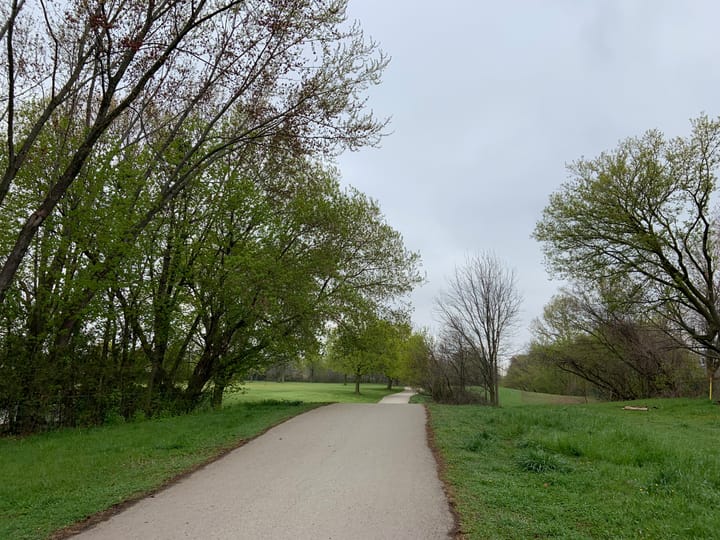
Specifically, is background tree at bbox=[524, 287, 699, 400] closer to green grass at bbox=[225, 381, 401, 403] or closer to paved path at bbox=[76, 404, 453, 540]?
green grass at bbox=[225, 381, 401, 403]

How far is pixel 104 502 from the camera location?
5.46 m

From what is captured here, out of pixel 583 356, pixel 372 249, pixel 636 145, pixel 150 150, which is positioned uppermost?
pixel 636 145

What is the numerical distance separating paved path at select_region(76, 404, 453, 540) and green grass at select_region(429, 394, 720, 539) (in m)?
0.56

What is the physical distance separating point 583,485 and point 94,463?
26.0 ft

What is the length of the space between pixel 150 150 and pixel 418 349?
2061cm

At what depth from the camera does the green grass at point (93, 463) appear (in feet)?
17.4

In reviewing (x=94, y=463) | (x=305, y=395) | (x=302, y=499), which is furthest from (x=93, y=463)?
(x=305, y=395)

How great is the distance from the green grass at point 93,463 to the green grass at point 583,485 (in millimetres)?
4415

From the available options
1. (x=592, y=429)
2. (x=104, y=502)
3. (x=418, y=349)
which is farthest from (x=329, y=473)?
(x=418, y=349)

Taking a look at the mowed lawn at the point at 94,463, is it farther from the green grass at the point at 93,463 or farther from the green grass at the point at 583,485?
the green grass at the point at 583,485

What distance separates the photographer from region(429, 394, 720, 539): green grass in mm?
4348

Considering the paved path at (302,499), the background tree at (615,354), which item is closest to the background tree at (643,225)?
the background tree at (615,354)

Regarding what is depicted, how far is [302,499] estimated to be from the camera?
5434 mm

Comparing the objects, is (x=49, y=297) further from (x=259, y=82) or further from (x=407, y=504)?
(x=407, y=504)
